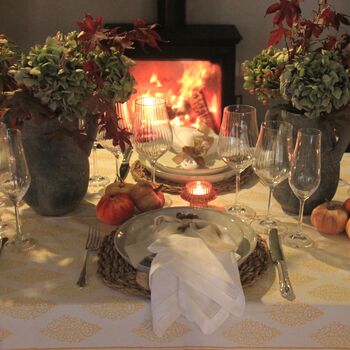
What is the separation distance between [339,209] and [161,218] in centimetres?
38

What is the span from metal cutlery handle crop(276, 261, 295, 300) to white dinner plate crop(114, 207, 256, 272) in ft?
0.20

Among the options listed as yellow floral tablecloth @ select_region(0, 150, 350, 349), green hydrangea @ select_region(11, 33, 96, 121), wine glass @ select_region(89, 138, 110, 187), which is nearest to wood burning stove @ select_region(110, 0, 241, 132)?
wine glass @ select_region(89, 138, 110, 187)

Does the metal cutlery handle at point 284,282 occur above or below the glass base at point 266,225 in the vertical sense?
below

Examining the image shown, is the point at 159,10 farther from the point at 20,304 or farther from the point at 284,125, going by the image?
the point at 20,304

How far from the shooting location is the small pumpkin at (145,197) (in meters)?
1.25

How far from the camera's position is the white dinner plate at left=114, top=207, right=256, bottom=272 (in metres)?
1.05

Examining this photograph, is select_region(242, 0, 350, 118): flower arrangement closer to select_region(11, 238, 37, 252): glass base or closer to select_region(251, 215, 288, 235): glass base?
select_region(251, 215, 288, 235): glass base

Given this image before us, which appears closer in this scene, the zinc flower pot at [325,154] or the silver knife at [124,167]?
the zinc flower pot at [325,154]

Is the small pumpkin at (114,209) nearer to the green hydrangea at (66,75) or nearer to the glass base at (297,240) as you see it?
the green hydrangea at (66,75)

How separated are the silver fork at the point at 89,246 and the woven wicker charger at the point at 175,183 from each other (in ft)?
0.89

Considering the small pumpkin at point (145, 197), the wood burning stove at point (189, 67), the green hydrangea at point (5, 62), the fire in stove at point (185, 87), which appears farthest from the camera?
the fire in stove at point (185, 87)

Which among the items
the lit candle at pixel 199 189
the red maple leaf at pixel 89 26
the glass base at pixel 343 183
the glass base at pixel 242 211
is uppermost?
the red maple leaf at pixel 89 26

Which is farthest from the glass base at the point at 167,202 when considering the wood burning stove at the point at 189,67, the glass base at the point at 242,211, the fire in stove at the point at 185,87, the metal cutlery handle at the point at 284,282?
the fire in stove at the point at 185,87

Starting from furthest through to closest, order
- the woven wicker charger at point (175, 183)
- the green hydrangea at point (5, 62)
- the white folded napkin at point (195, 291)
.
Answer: the woven wicker charger at point (175, 183), the green hydrangea at point (5, 62), the white folded napkin at point (195, 291)
